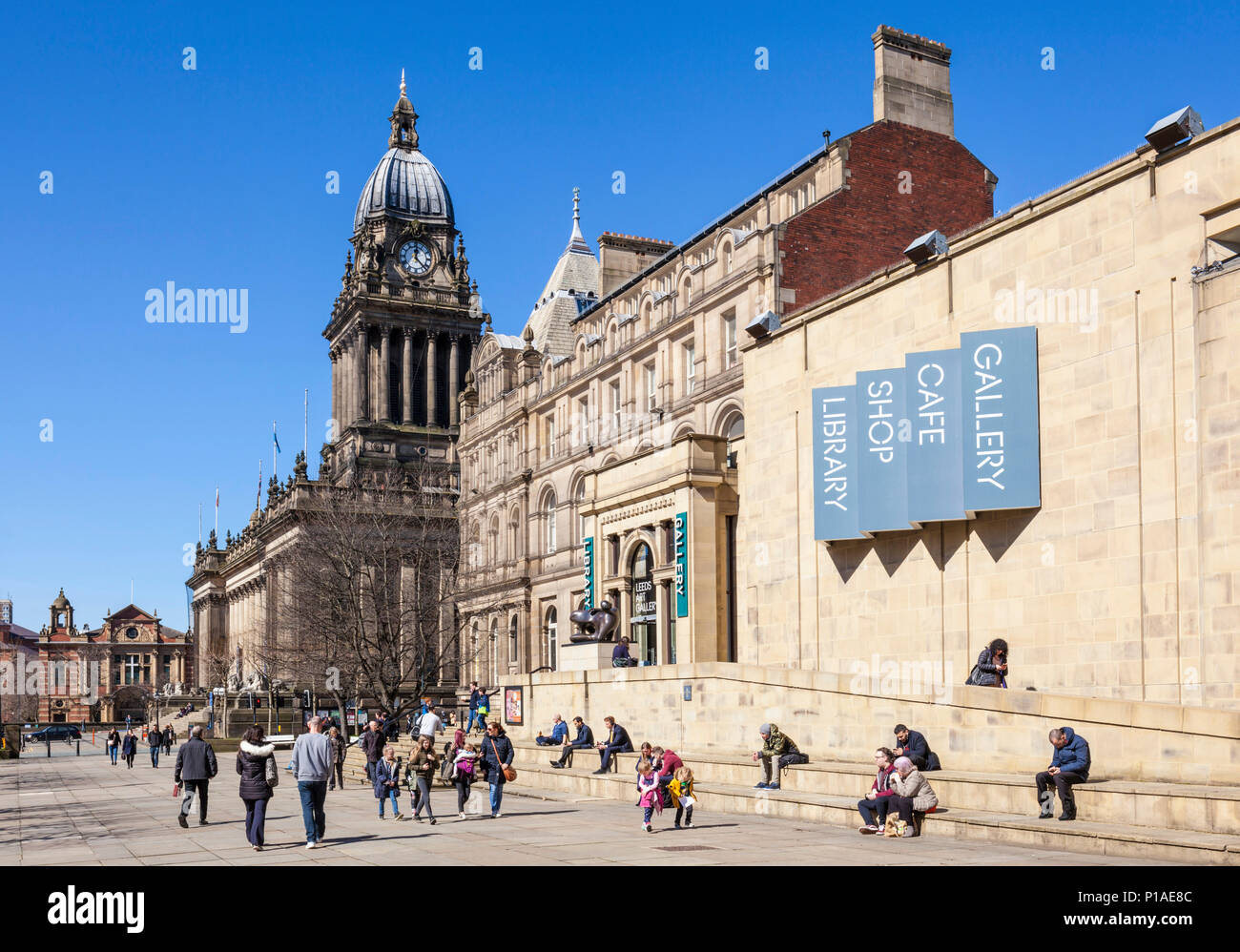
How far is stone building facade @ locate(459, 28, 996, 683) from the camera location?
3691 cm

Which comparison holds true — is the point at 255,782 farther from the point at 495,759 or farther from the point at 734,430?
the point at 734,430

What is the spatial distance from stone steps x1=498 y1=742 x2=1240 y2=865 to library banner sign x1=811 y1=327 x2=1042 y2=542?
6.11 meters

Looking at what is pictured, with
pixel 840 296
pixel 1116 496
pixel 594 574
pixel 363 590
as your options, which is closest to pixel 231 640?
pixel 363 590

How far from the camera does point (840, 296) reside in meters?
31.4

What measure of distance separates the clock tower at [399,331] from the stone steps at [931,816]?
78.7 meters

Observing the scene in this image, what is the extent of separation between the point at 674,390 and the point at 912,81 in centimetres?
1369

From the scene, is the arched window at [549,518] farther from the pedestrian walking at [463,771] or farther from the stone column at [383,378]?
the stone column at [383,378]

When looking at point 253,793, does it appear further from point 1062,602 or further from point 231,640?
point 231,640

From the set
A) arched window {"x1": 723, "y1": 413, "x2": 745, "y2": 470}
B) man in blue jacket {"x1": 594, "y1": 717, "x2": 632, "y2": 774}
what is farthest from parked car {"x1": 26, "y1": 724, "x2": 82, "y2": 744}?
man in blue jacket {"x1": 594, "y1": 717, "x2": 632, "y2": 774}

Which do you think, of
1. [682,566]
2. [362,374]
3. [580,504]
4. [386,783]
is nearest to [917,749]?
[386,783]

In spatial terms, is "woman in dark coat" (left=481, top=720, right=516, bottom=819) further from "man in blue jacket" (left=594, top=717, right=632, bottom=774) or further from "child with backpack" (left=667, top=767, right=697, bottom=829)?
"man in blue jacket" (left=594, top=717, right=632, bottom=774)

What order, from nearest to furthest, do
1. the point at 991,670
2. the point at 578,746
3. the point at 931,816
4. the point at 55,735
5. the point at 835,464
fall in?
the point at 931,816 < the point at 991,670 < the point at 835,464 < the point at 578,746 < the point at 55,735

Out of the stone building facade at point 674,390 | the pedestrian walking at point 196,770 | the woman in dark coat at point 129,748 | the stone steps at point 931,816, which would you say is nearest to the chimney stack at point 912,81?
the stone building facade at point 674,390

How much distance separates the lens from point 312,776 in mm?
18594
